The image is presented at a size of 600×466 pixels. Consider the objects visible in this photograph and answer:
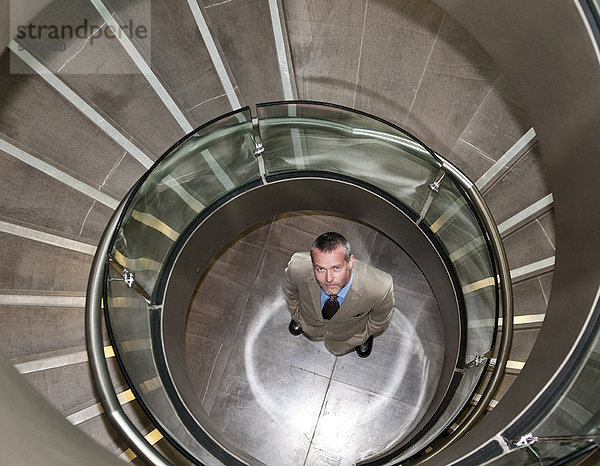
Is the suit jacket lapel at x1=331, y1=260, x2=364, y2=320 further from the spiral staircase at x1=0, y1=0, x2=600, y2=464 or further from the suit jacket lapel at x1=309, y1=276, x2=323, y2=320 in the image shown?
the spiral staircase at x1=0, y1=0, x2=600, y2=464

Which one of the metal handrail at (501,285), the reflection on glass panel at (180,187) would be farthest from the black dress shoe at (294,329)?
the metal handrail at (501,285)

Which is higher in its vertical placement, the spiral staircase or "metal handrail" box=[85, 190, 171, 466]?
the spiral staircase

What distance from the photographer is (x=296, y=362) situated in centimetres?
560

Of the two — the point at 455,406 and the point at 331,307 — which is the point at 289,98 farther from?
the point at 455,406

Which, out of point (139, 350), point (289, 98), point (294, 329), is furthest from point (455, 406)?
point (289, 98)

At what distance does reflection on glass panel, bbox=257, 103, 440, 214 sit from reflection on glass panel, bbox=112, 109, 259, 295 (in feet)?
0.78

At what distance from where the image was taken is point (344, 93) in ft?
16.8

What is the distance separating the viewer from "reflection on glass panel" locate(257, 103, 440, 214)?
4332mm

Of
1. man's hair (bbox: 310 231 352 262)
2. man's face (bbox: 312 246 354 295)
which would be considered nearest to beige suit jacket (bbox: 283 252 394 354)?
man's face (bbox: 312 246 354 295)

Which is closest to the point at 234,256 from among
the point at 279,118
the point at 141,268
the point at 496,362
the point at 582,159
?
the point at 141,268

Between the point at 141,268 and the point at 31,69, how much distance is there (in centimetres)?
177

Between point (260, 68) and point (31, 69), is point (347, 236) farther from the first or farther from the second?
point (31, 69)

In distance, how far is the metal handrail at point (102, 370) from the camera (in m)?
3.66

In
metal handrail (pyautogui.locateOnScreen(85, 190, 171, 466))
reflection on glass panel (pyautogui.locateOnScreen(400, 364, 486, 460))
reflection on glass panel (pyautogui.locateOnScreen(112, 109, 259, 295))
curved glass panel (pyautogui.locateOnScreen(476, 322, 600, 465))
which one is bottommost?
curved glass panel (pyautogui.locateOnScreen(476, 322, 600, 465))
